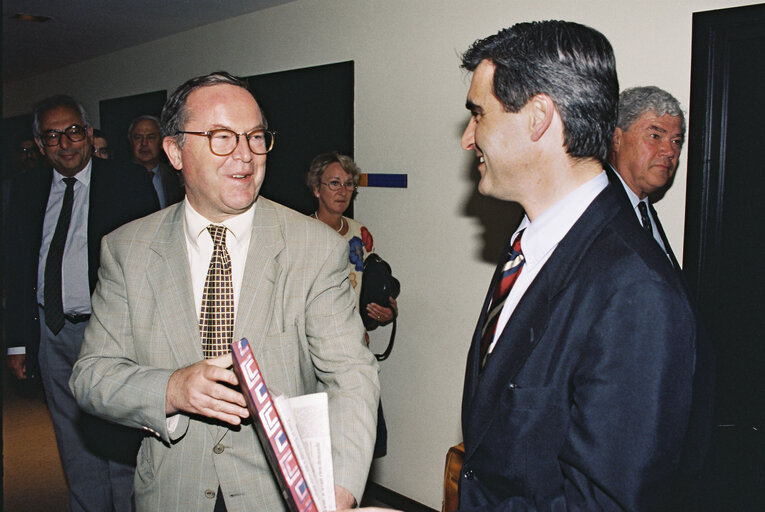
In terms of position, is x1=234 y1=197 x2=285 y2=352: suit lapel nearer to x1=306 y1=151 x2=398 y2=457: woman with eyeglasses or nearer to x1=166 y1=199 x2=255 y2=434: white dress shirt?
x1=166 y1=199 x2=255 y2=434: white dress shirt

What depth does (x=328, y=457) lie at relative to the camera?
112 cm

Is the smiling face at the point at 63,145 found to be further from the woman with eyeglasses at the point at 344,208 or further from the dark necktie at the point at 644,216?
the dark necktie at the point at 644,216

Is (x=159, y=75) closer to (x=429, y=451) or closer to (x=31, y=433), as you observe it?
(x=31, y=433)

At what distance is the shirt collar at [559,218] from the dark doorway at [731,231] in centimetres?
158

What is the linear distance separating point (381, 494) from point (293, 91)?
9.97ft

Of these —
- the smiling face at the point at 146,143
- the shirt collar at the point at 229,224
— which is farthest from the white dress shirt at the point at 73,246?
the shirt collar at the point at 229,224

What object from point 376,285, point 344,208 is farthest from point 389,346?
point 344,208

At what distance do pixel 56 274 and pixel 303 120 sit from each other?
2.17 m

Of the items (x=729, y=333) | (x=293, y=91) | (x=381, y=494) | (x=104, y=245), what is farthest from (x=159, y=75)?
(x=729, y=333)

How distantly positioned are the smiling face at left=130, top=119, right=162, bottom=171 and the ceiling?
1.00 m

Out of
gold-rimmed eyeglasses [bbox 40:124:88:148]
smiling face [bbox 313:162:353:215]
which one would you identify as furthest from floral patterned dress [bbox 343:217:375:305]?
gold-rimmed eyeglasses [bbox 40:124:88:148]

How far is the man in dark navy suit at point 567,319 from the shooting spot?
3.18 feet

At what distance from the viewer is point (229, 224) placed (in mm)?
1603

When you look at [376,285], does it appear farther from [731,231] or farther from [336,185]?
[731,231]
